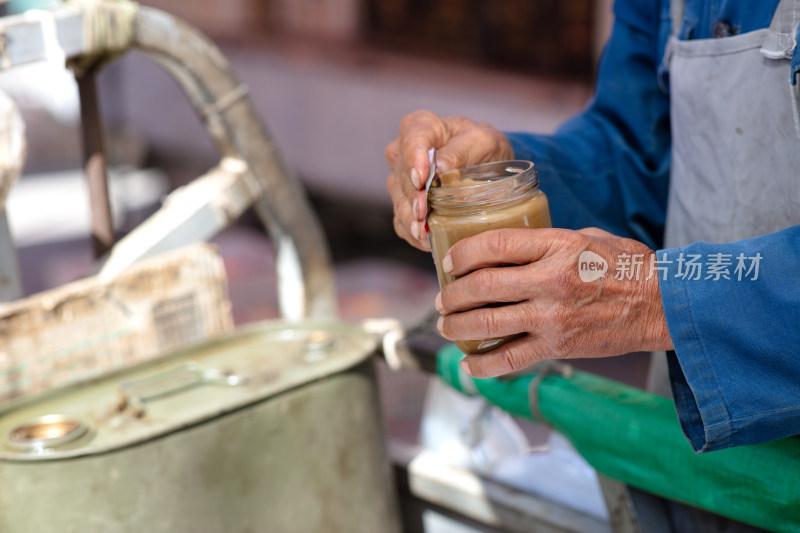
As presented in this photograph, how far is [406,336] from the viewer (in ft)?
4.96

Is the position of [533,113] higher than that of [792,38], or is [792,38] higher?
[792,38]

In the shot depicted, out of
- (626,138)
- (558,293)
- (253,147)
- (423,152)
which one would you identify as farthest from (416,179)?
(253,147)

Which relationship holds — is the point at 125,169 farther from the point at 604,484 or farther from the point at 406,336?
the point at 604,484

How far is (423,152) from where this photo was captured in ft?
3.42

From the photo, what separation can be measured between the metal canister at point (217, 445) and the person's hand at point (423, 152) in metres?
0.35

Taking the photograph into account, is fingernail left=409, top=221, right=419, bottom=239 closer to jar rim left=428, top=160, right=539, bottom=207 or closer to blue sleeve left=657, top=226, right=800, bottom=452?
jar rim left=428, top=160, right=539, bottom=207

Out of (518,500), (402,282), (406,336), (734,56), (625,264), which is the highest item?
(734,56)

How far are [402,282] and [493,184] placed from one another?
2.94 m

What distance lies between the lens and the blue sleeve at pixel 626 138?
129 cm

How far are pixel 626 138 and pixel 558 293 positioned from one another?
573mm

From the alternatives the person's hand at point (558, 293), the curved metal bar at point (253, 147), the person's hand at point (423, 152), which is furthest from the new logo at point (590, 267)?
the curved metal bar at point (253, 147)

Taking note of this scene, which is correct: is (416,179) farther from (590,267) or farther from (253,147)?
(253,147)

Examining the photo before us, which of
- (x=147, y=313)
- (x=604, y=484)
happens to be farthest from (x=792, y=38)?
(x=147, y=313)

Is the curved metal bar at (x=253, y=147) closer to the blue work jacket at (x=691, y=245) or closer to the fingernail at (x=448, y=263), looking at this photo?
the blue work jacket at (x=691, y=245)
